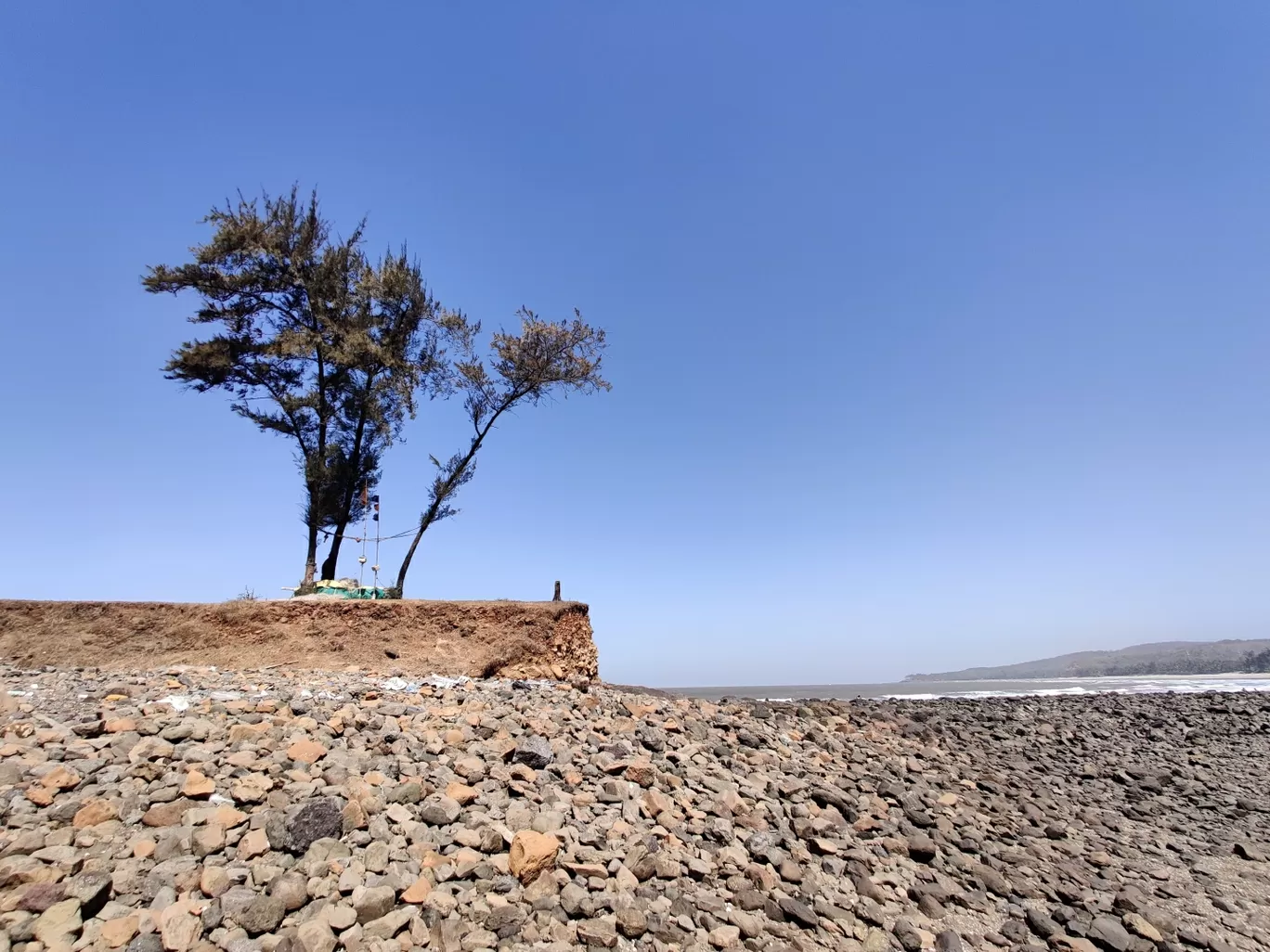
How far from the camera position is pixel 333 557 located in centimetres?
1617

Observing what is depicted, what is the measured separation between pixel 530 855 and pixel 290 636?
23.7 ft

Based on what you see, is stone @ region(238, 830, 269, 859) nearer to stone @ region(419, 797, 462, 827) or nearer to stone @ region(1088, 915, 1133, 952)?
stone @ region(419, 797, 462, 827)

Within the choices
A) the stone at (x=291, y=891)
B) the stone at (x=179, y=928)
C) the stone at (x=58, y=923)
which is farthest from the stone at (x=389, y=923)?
the stone at (x=58, y=923)

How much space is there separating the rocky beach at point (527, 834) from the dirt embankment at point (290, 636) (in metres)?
1.35

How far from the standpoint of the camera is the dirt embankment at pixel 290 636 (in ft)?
32.3

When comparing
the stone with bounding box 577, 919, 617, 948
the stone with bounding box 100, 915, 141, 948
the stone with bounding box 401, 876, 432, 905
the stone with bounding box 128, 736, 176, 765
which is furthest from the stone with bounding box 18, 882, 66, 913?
the stone with bounding box 577, 919, 617, 948

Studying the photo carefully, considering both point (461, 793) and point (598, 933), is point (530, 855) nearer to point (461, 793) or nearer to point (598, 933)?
point (598, 933)

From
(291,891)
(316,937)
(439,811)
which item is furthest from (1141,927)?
(291,891)

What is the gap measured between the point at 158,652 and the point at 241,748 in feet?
20.8

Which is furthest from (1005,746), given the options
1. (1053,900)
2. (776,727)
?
(1053,900)

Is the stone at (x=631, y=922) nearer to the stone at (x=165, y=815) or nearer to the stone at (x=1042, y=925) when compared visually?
the stone at (x=165, y=815)

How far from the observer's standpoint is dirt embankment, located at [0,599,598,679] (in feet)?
32.3

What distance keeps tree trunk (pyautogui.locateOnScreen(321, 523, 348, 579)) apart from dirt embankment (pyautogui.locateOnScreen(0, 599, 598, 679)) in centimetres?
543

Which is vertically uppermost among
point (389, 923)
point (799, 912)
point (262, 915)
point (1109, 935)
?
point (262, 915)
